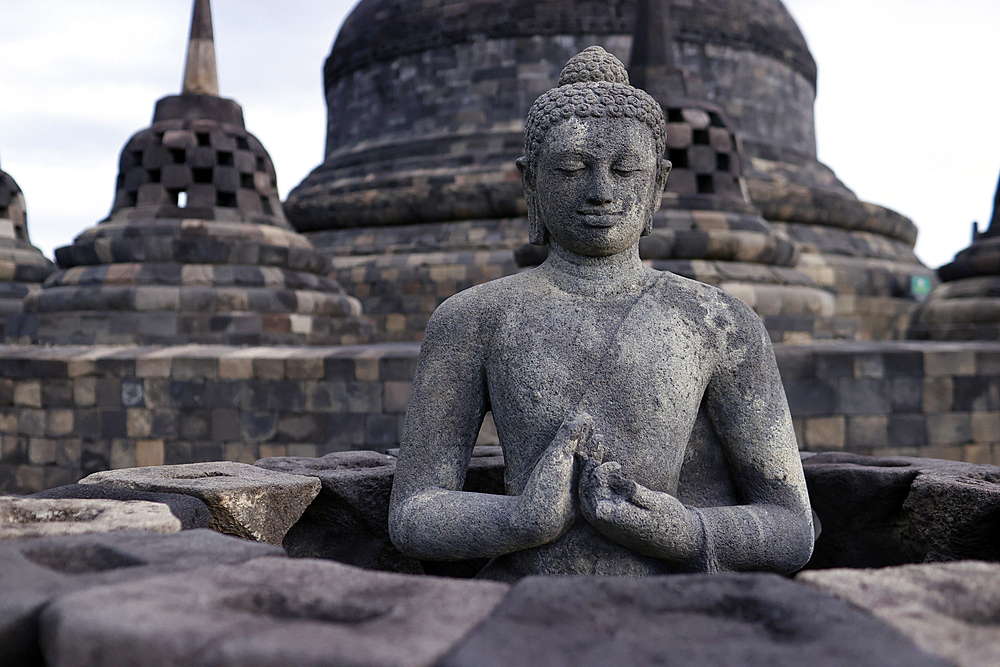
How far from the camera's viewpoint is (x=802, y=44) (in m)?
15.9

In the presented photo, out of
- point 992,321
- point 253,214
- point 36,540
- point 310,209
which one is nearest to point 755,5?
point 992,321

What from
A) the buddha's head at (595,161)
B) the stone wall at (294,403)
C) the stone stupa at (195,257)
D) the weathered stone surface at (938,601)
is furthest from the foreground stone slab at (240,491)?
the stone stupa at (195,257)

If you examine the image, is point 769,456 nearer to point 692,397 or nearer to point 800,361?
point 692,397

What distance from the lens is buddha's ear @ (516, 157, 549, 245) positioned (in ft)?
8.58

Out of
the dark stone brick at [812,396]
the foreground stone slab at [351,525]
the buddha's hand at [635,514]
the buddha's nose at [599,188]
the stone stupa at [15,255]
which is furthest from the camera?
the stone stupa at [15,255]

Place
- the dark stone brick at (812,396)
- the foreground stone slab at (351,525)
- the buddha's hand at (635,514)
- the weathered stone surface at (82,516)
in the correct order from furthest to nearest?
the dark stone brick at (812,396) < the foreground stone slab at (351,525) < the weathered stone surface at (82,516) < the buddha's hand at (635,514)

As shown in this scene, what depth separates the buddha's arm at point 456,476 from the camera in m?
2.08

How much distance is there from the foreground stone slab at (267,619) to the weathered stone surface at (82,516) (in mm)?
669

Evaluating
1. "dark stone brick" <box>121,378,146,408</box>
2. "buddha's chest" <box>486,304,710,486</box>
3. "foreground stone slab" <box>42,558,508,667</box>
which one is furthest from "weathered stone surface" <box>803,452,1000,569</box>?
"dark stone brick" <box>121,378,146,408</box>

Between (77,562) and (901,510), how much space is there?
9.56 ft

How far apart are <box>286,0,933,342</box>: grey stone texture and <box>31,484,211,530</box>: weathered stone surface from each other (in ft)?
31.4

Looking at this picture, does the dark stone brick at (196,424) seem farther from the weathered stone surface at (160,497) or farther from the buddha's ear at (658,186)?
the buddha's ear at (658,186)

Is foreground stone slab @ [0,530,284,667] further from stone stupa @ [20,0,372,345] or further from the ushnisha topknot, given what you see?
stone stupa @ [20,0,372,345]

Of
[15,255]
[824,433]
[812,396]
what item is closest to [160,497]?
[812,396]
